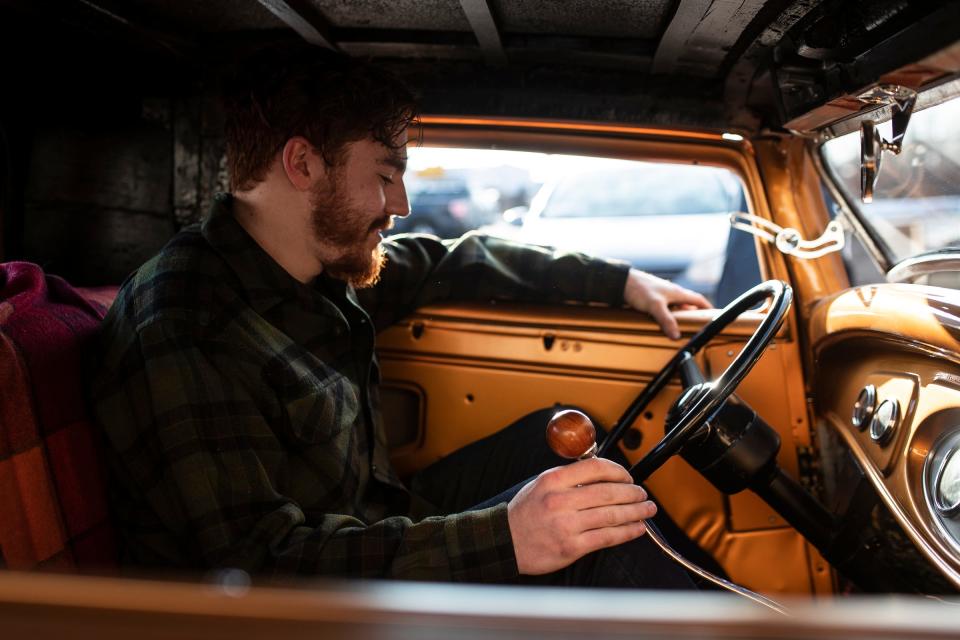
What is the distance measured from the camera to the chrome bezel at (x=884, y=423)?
1.52 meters

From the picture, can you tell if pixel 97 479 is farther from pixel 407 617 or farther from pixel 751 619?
pixel 751 619

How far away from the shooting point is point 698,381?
5.49ft

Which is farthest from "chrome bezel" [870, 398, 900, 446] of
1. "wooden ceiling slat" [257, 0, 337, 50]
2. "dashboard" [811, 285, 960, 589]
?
"wooden ceiling slat" [257, 0, 337, 50]

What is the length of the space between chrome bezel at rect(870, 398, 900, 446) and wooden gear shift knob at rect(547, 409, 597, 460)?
76 centimetres

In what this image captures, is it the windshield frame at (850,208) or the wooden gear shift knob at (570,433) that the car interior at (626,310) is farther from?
the wooden gear shift knob at (570,433)

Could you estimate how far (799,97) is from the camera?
5.26 feet

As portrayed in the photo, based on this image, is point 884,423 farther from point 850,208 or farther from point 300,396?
point 300,396

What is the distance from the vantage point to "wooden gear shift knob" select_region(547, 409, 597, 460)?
1.11 m

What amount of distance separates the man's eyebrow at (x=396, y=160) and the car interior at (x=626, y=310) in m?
0.22

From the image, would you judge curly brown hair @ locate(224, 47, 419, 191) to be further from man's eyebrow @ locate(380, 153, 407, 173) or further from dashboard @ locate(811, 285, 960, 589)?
dashboard @ locate(811, 285, 960, 589)

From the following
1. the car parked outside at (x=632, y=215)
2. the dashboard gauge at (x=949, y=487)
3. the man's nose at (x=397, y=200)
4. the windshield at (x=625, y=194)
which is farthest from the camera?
the windshield at (x=625, y=194)

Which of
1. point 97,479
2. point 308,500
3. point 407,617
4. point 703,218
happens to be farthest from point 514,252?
point 703,218

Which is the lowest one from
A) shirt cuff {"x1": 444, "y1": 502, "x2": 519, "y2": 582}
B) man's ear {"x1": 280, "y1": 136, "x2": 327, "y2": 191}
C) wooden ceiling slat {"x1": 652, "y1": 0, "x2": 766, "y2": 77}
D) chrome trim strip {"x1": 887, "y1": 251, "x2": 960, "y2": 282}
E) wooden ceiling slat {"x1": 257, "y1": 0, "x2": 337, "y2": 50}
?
shirt cuff {"x1": 444, "y1": 502, "x2": 519, "y2": 582}

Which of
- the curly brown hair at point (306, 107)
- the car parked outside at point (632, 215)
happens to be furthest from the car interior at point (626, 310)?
the car parked outside at point (632, 215)
